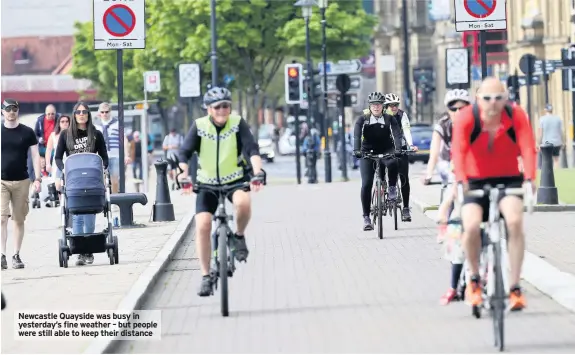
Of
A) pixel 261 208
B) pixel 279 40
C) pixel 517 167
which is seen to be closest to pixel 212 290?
pixel 517 167

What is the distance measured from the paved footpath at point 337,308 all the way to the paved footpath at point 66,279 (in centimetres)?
35

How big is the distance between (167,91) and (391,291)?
68.8m

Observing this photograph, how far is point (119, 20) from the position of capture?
2006 cm

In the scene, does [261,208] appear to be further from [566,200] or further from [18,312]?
[18,312]

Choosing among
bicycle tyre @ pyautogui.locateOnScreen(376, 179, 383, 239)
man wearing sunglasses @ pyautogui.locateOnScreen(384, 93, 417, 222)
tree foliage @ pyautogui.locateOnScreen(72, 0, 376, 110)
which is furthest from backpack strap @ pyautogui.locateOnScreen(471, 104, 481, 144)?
tree foliage @ pyautogui.locateOnScreen(72, 0, 376, 110)

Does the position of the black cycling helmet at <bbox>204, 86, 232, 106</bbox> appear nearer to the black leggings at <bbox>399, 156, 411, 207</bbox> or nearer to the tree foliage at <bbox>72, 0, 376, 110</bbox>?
the black leggings at <bbox>399, 156, 411, 207</bbox>

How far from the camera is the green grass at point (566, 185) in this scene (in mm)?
25659

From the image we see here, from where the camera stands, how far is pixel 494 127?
10.6 metres

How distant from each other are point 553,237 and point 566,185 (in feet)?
38.4

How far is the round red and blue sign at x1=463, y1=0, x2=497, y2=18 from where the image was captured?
754 inches

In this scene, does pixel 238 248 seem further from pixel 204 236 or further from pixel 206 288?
pixel 206 288

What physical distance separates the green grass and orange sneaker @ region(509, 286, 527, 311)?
1391 cm

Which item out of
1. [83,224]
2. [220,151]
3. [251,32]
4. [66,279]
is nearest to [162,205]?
[83,224]

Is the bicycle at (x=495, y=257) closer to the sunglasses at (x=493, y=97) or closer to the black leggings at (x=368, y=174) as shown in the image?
the sunglasses at (x=493, y=97)
